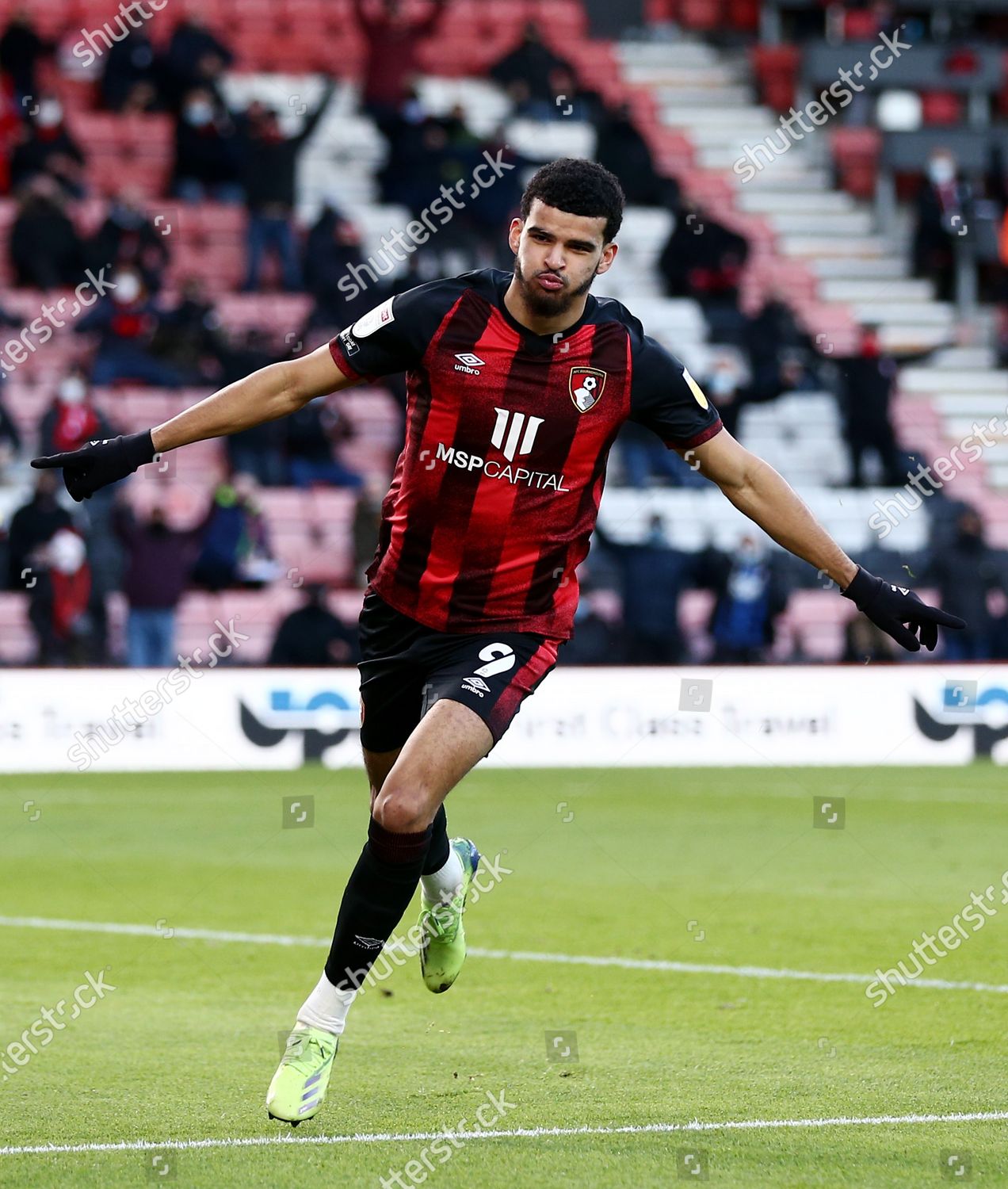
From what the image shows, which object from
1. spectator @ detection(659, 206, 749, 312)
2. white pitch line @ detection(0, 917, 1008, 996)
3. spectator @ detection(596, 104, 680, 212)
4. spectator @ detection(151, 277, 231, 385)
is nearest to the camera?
white pitch line @ detection(0, 917, 1008, 996)

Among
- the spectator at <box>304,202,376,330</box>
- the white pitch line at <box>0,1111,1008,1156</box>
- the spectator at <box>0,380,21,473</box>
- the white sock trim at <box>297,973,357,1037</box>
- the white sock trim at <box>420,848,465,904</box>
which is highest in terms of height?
the white sock trim at <box>297,973,357,1037</box>

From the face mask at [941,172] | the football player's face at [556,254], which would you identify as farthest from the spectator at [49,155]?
the football player's face at [556,254]

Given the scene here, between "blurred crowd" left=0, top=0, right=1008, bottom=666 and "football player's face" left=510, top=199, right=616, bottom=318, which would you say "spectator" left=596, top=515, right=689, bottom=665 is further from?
"football player's face" left=510, top=199, right=616, bottom=318

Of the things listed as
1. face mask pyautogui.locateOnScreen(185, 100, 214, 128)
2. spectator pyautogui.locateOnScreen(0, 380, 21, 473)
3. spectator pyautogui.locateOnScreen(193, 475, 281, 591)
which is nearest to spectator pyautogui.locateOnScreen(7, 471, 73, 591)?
spectator pyautogui.locateOnScreen(193, 475, 281, 591)

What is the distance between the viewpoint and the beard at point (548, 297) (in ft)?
19.7

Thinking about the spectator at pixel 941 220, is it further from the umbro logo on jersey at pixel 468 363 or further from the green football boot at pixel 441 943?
the umbro logo on jersey at pixel 468 363

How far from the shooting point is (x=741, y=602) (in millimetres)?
19484

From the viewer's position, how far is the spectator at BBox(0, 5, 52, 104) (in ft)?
72.4

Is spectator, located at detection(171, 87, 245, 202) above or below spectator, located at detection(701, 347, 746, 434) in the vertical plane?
above

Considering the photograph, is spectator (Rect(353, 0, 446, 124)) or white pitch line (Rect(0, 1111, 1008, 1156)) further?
spectator (Rect(353, 0, 446, 124))

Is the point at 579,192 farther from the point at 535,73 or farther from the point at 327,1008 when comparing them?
the point at 535,73

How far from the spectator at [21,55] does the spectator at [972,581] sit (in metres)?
10.7

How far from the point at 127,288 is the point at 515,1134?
51.6ft

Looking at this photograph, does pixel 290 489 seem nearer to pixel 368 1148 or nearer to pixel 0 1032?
pixel 0 1032
